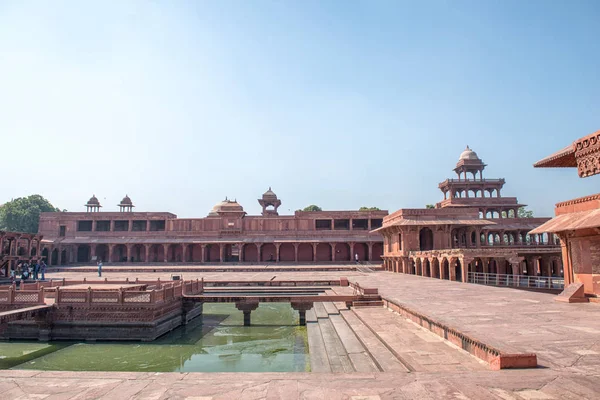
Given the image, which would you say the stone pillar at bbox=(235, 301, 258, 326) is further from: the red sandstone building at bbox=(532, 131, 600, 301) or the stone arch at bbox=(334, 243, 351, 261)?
the stone arch at bbox=(334, 243, 351, 261)

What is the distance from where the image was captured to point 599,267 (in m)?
12.8

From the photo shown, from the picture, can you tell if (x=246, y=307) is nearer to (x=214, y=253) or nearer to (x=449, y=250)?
(x=449, y=250)

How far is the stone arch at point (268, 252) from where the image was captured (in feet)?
159

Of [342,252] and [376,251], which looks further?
[342,252]

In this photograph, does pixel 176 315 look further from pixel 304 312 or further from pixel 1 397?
pixel 1 397

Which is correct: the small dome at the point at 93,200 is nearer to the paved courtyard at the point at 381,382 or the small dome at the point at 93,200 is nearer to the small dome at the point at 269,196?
the small dome at the point at 269,196

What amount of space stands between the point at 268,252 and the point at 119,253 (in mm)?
18788

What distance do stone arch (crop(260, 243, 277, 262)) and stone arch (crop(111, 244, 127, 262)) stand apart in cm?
1707

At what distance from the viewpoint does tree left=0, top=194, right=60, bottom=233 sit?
191 feet

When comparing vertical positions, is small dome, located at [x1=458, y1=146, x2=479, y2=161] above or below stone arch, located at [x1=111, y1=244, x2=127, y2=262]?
above

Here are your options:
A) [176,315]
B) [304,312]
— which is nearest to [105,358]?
[176,315]

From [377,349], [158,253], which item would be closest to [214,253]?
[158,253]

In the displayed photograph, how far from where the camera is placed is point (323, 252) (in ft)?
158

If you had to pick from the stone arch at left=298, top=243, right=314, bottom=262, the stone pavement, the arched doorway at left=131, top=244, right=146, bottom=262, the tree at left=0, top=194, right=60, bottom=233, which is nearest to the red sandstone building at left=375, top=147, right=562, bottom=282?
the stone arch at left=298, top=243, right=314, bottom=262
